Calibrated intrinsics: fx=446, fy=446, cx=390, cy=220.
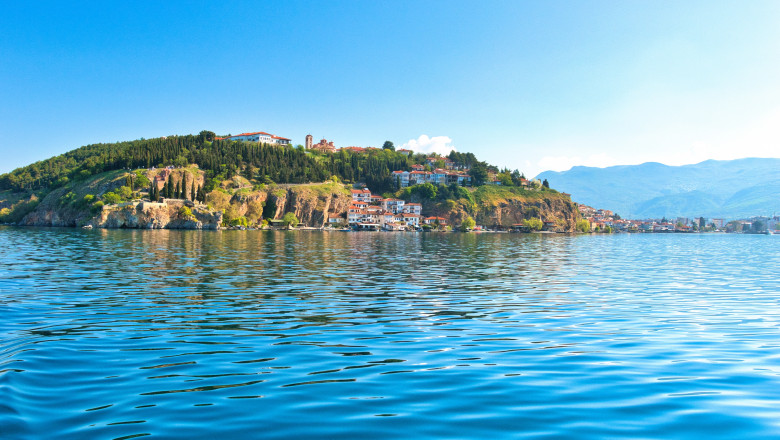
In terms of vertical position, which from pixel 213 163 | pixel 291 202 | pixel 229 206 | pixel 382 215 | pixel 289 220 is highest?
pixel 213 163

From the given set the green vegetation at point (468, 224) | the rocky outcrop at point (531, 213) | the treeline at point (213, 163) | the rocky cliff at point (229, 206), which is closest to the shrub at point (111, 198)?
the rocky cliff at point (229, 206)

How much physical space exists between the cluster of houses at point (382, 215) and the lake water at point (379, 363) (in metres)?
124

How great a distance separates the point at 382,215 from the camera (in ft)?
482

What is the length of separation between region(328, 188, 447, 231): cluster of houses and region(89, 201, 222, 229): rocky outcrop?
40.4m

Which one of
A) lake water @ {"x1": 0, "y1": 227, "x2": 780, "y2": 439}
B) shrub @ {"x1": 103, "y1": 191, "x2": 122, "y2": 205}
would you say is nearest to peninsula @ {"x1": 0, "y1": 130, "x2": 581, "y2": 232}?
shrub @ {"x1": 103, "y1": 191, "x2": 122, "y2": 205}

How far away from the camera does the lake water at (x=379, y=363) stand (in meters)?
5.98

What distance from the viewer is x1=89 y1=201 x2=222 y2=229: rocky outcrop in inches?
4242

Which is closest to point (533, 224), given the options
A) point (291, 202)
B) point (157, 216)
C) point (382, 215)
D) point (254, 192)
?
point (382, 215)

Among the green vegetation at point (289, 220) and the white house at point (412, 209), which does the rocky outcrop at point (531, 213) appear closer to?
the white house at point (412, 209)

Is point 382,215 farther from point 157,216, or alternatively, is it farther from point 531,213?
point 157,216

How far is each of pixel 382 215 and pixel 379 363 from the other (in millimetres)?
138086

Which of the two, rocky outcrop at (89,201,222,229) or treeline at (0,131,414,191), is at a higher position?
treeline at (0,131,414,191)

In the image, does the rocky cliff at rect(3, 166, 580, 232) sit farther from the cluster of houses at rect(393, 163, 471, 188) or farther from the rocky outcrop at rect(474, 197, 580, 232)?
the cluster of houses at rect(393, 163, 471, 188)

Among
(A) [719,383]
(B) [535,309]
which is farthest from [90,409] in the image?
(B) [535,309]
